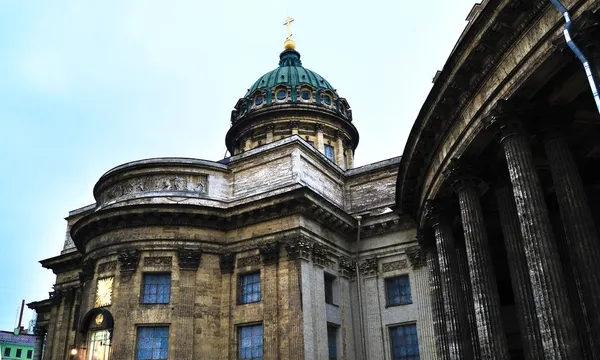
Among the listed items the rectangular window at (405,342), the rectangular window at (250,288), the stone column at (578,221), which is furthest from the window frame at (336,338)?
the stone column at (578,221)

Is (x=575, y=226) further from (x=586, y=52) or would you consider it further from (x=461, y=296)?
(x=461, y=296)

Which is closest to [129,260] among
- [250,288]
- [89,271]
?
[89,271]

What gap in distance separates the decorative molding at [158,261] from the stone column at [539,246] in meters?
15.6

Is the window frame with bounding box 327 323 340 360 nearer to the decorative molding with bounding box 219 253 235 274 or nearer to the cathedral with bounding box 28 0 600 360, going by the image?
the cathedral with bounding box 28 0 600 360

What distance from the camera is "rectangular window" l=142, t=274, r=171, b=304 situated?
2255 centimetres

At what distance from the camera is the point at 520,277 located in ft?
40.7

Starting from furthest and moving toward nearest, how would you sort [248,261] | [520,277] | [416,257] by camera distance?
[416,257] → [248,261] → [520,277]

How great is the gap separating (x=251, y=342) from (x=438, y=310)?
8.12 metres

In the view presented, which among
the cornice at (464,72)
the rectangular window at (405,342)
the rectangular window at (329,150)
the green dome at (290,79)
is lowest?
the rectangular window at (405,342)

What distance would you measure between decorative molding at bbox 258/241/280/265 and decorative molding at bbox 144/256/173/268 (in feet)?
13.5

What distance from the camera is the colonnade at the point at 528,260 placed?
33.2 feet

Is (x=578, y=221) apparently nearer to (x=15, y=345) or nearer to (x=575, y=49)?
(x=575, y=49)

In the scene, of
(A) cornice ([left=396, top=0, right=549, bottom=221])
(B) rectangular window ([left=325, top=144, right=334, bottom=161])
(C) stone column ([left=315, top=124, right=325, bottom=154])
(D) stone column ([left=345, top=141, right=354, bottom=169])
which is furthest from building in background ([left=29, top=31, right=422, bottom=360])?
(D) stone column ([left=345, top=141, right=354, bottom=169])

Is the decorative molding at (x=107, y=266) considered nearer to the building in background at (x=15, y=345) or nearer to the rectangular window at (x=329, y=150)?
the rectangular window at (x=329, y=150)
